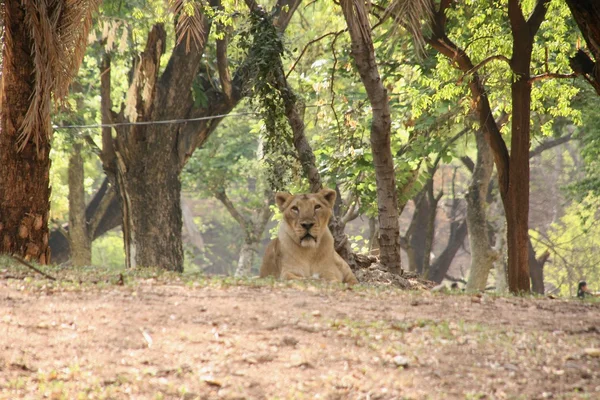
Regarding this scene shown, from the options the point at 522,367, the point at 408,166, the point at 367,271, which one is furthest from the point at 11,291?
the point at 408,166

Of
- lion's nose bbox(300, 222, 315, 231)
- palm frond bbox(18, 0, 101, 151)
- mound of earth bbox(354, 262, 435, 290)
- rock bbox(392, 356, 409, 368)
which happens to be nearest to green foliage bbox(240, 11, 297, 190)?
mound of earth bbox(354, 262, 435, 290)

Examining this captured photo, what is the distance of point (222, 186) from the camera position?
3192 centimetres

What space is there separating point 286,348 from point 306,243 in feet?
14.6

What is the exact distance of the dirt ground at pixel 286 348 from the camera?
14.9 feet

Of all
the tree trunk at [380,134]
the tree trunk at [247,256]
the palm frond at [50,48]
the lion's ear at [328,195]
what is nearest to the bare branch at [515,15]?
the tree trunk at [380,134]

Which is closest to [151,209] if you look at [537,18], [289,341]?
[537,18]

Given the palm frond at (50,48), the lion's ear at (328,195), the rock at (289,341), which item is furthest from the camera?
the palm frond at (50,48)

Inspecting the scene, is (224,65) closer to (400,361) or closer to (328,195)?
(328,195)

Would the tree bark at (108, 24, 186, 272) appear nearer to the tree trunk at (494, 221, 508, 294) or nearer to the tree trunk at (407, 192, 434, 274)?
the tree trunk at (494, 221, 508, 294)

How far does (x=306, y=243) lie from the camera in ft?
31.1

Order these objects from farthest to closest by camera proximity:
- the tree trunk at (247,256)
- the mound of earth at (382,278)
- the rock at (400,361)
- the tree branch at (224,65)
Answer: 1. the tree trunk at (247,256)
2. the tree branch at (224,65)
3. the mound of earth at (382,278)
4. the rock at (400,361)

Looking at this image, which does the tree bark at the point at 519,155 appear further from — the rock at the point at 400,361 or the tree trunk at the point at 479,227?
the tree trunk at the point at 479,227

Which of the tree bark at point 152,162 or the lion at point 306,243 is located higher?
the tree bark at point 152,162

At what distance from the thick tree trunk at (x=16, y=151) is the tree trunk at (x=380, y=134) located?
404 centimetres
